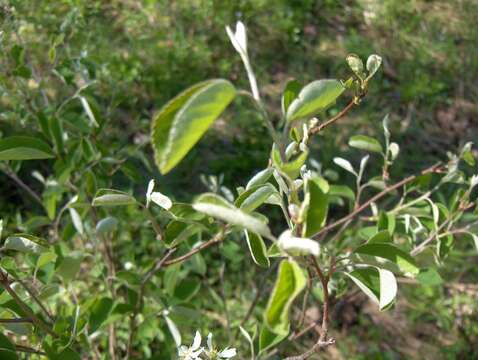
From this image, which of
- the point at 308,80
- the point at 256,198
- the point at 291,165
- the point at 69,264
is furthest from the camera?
the point at 308,80

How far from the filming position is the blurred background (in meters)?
1.99

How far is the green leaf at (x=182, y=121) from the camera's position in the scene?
0.45m

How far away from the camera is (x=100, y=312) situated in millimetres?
1020

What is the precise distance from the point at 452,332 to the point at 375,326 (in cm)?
28

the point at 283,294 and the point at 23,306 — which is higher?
the point at 283,294

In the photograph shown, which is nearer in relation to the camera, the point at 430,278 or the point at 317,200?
the point at 317,200

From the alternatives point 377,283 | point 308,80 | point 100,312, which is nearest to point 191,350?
point 100,312

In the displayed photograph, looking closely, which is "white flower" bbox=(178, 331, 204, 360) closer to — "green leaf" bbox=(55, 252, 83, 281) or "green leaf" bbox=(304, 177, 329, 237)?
"green leaf" bbox=(55, 252, 83, 281)

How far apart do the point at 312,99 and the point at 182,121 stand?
0.60ft

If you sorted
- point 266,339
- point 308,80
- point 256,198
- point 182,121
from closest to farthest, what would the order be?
point 182,121 → point 256,198 → point 266,339 → point 308,80

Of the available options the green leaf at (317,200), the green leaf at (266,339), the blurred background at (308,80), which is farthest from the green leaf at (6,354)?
the blurred background at (308,80)

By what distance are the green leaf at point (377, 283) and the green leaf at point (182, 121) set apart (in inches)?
13.7

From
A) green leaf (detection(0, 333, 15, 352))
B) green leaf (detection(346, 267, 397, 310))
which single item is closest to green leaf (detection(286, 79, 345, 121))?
green leaf (detection(346, 267, 397, 310))

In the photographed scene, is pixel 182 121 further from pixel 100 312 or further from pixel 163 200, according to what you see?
pixel 100 312
